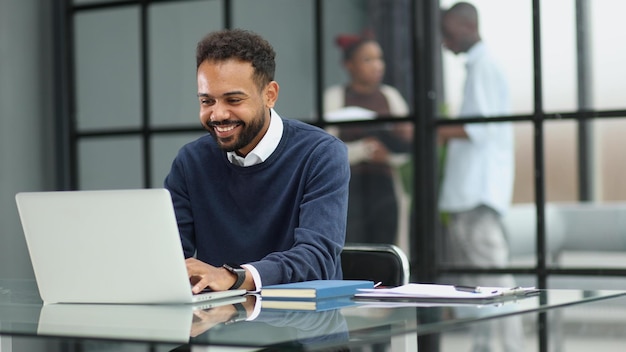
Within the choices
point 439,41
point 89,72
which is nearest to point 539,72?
point 439,41

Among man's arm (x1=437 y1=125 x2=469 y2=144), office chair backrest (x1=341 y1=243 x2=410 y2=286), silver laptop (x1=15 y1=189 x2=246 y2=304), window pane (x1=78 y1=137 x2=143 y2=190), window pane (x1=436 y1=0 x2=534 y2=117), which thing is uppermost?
window pane (x1=436 y1=0 x2=534 y2=117)

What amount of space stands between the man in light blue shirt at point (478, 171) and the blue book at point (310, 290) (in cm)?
218

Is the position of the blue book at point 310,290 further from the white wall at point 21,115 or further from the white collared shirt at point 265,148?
the white wall at point 21,115

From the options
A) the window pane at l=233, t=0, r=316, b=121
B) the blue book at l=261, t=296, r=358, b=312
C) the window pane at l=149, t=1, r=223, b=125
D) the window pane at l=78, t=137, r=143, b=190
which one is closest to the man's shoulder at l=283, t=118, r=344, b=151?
the blue book at l=261, t=296, r=358, b=312

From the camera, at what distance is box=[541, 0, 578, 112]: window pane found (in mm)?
3914

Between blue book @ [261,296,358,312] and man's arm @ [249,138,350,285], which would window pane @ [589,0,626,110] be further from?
blue book @ [261,296,358,312]

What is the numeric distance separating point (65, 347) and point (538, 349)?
6.99 feet

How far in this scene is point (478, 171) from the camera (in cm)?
407

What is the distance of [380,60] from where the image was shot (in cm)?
425

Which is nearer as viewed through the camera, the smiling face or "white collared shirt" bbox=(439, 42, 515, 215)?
the smiling face

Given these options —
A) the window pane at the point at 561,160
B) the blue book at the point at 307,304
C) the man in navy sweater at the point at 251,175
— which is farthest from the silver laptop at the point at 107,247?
the window pane at the point at 561,160

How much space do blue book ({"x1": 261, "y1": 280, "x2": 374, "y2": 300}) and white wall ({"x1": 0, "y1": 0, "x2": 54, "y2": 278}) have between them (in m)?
3.09

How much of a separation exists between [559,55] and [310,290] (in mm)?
2366

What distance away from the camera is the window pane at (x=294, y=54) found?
172 inches
